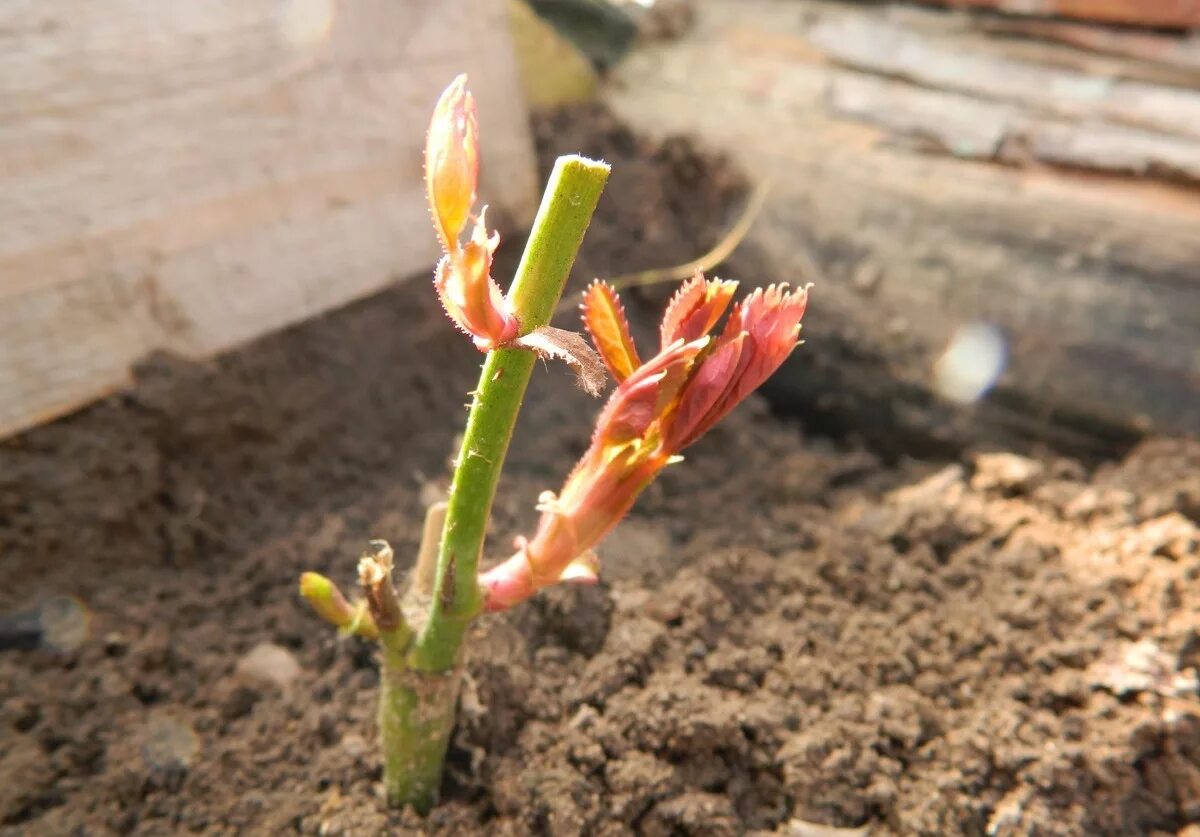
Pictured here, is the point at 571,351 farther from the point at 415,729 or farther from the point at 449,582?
the point at 415,729

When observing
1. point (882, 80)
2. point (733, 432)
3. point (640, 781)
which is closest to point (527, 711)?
point (640, 781)

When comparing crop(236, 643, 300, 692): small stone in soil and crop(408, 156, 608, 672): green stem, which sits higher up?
crop(408, 156, 608, 672): green stem

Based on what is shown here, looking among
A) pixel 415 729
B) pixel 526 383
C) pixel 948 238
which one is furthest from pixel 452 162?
pixel 948 238

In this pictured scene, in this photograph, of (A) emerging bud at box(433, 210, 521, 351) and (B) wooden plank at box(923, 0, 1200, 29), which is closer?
(A) emerging bud at box(433, 210, 521, 351)

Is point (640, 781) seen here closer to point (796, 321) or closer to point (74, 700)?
point (796, 321)

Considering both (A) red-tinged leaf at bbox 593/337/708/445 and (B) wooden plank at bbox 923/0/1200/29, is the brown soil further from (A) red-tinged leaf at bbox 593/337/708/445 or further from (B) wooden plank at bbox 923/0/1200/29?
(B) wooden plank at bbox 923/0/1200/29

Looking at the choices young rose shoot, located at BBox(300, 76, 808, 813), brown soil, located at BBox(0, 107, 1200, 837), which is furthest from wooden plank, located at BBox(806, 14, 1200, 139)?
young rose shoot, located at BBox(300, 76, 808, 813)
